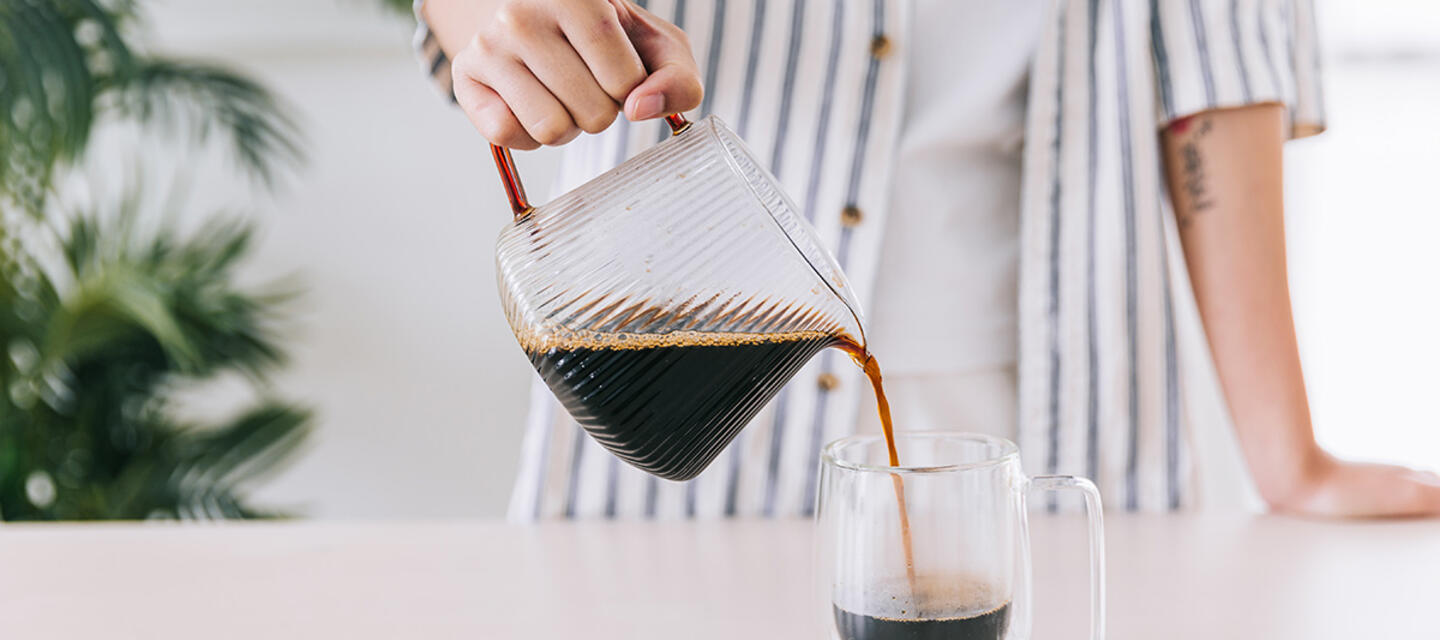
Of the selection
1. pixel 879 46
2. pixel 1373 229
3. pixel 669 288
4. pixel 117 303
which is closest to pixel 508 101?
pixel 669 288

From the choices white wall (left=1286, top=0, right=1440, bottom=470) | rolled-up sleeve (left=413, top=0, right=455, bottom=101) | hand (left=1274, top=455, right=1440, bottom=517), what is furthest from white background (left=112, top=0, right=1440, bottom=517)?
hand (left=1274, top=455, right=1440, bottom=517)

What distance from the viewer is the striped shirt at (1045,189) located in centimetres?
85

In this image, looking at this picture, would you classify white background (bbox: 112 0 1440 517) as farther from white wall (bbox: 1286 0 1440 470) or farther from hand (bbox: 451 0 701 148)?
hand (bbox: 451 0 701 148)

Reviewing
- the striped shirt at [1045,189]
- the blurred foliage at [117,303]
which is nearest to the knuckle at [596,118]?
the striped shirt at [1045,189]

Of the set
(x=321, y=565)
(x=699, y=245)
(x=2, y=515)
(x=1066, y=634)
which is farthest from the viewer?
(x=2, y=515)

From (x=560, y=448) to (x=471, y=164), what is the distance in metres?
1.00

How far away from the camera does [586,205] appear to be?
1.36 ft

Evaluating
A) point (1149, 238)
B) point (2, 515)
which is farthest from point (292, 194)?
point (1149, 238)

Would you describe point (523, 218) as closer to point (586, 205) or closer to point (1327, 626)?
point (586, 205)

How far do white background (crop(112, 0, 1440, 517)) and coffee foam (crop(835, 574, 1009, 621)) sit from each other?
140 centimetres

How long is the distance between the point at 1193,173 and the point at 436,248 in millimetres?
1269

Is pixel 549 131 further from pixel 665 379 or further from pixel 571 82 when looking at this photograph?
pixel 665 379

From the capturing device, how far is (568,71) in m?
0.44

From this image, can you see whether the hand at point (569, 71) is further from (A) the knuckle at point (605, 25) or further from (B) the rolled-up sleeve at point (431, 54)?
(B) the rolled-up sleeve at point (431, 54)
